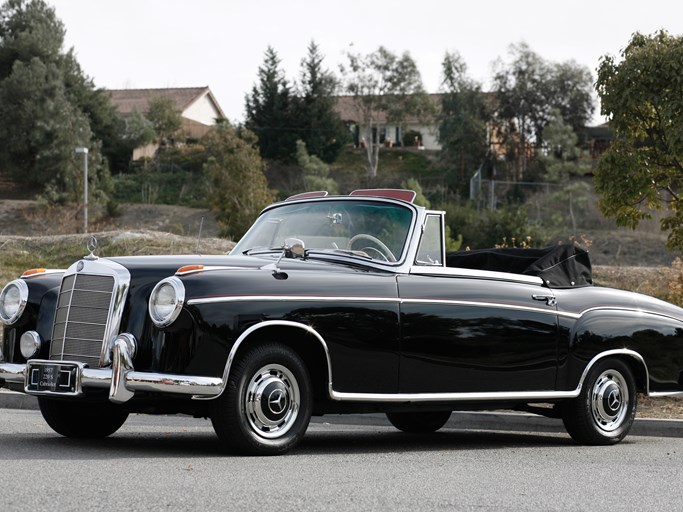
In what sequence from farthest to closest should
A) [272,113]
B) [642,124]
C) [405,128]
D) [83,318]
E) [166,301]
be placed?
[405,128] < [272,113] < [642,124] < [83,318] < [166,301]

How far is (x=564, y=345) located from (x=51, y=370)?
160 inches

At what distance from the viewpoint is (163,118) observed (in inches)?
2908

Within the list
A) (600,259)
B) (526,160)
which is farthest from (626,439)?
(526,160)

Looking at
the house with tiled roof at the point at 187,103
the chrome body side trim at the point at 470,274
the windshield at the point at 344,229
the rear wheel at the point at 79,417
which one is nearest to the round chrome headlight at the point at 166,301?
the rear wheel at the point at 79,417

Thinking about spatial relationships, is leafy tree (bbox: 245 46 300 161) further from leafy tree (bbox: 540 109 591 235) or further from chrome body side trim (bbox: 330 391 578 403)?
chrome body side trim (bbox: 330 391 578 403)

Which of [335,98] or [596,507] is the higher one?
[335,98]

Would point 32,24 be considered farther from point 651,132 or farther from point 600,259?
point 651,132

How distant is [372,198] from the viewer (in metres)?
9.01

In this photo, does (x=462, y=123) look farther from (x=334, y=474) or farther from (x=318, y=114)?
(x=334, y=474)

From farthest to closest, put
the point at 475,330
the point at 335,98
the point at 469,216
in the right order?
1. the point at 335,98
2. the point at 469,216
3. the point at 475,330

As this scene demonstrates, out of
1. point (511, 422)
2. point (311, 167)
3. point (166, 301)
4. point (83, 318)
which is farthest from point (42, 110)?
point (166, 301)

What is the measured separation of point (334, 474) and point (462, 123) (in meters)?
58.7

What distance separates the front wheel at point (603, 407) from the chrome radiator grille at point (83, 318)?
3980 millimetres

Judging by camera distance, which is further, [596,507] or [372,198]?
[372,198]
